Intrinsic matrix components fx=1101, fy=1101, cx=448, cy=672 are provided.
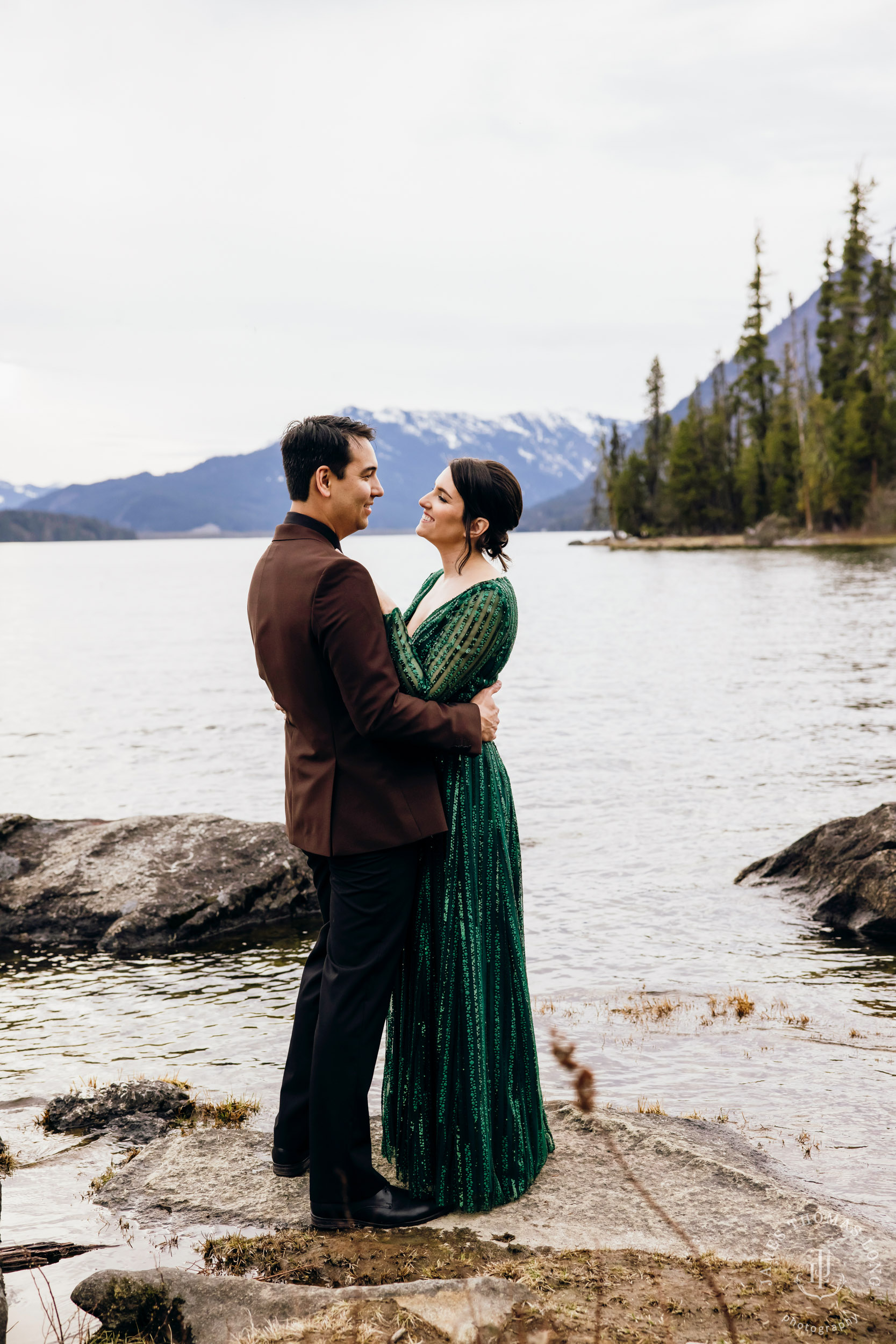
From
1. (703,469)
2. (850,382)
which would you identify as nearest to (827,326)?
(850,382)

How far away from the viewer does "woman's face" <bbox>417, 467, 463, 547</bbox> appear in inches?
166

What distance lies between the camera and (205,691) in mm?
29812

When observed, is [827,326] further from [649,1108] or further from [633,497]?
[649,1108]

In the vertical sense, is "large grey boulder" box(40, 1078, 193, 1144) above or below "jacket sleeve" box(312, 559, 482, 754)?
below

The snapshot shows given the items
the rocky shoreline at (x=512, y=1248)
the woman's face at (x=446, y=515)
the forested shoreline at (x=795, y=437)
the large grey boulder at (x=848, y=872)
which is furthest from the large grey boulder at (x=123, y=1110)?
the forested shoreline at (x=795, y=437)

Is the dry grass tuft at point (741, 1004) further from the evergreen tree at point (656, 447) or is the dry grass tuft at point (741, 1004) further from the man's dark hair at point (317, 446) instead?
the evergreen tree at point (656, 447)

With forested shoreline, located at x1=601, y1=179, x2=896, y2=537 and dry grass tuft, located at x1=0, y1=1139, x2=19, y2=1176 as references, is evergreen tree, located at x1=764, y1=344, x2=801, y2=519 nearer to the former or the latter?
forested shoreline, located at x1=601, y1=179, x2=896, y2=537

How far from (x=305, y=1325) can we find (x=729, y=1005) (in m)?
4.98

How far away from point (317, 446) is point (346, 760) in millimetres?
1136

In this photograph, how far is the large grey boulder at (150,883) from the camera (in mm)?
9336

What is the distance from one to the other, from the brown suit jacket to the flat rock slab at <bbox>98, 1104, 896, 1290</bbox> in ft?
4.97

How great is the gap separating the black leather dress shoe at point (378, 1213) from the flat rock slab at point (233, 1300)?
1.98ft

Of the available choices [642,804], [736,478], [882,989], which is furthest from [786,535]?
[882,989]

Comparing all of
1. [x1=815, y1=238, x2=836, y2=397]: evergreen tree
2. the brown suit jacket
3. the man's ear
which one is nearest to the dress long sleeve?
the brown suit jacket
